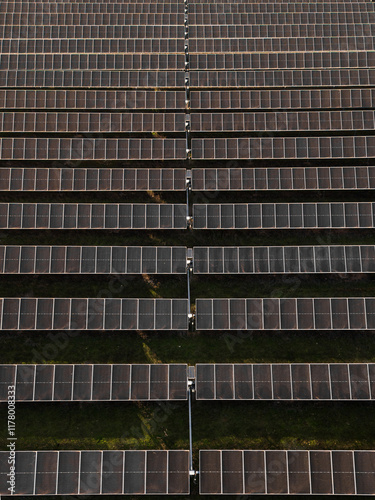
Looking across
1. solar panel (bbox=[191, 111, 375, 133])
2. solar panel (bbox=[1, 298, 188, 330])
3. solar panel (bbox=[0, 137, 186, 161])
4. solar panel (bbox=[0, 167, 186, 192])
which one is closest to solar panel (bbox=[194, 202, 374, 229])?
solar panel (bbox=[0, 167, 186, 192])

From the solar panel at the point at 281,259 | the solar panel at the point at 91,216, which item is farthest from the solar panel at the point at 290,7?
the solar panel at the point at 281,259

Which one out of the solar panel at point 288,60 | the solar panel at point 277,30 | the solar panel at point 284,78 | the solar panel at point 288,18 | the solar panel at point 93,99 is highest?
the solar panel at point 288,18

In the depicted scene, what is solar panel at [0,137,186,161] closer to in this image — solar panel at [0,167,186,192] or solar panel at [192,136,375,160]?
solar panel at [0,167,186,192]

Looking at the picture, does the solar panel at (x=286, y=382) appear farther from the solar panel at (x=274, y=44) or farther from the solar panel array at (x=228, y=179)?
the solar panel at (x=274, y=44)

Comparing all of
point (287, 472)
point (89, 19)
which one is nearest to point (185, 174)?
point (89, 19)

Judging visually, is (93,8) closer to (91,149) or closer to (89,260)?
(91,149)

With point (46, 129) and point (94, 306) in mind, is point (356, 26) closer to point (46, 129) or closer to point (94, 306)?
point (46, 129)
